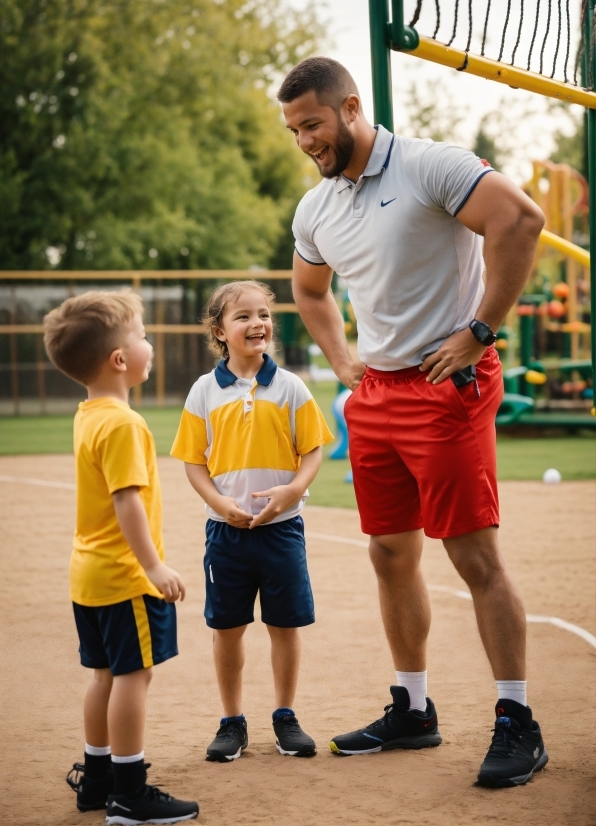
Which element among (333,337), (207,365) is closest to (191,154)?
(207,365)

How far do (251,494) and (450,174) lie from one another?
4.17 feet

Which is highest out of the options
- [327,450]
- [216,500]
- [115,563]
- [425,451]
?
[425,451]

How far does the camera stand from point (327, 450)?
13.8 m

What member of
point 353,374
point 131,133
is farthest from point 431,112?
point 353,374

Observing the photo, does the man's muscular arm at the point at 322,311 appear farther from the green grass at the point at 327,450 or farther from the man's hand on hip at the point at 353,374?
the green grass at the point at 327,450

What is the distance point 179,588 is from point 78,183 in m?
26.2

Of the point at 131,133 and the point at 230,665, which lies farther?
the point at 131,133

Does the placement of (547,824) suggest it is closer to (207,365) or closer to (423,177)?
(423,177)

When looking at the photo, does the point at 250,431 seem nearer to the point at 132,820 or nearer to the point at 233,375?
the point at 233,375

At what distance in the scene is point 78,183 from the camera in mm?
27672

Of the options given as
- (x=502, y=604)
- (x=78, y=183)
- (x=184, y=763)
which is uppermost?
(x=78, y=183)

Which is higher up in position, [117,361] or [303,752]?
[117,361]

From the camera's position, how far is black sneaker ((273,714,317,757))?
11.5 feet

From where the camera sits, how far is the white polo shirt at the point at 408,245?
3.29 m
